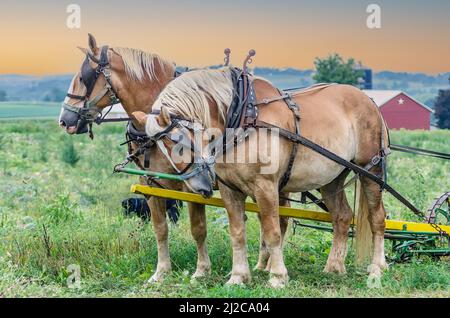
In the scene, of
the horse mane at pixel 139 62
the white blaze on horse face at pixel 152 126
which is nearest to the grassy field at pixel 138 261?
the white blaze on horse face at pixel 152 126

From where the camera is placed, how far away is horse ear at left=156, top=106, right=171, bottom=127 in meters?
6.32

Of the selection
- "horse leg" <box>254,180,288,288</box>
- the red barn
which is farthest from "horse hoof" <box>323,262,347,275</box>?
the red barn

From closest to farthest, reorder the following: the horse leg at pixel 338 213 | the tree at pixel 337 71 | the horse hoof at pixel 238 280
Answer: the horse hoof at pixel 238 280
the horse leg at pixel 338 213
the tree at pixel 337 71

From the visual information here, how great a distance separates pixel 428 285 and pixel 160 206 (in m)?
2.67

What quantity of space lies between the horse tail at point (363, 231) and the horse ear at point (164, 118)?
2561mm

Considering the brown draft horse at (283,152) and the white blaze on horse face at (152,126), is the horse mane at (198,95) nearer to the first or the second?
the brown draft horse at (283,152)

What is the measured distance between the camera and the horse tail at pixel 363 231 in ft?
26.2

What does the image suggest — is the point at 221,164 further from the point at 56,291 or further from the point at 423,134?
the point at 423,134

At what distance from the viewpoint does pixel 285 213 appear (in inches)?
295

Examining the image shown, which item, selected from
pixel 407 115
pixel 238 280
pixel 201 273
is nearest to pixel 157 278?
pixel 201 273

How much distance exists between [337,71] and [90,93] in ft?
125

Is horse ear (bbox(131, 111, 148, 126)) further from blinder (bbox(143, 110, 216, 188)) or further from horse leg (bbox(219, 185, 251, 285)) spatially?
horse leg (bbox(219, 185, 251, 285))

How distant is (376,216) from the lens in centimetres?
789

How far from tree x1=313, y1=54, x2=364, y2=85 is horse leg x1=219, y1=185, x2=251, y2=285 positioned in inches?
1463
